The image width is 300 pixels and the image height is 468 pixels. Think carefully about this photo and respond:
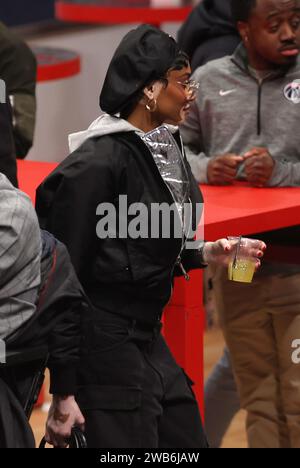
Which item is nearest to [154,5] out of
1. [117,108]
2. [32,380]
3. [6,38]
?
[6,38]

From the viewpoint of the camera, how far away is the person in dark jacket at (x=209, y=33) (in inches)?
179

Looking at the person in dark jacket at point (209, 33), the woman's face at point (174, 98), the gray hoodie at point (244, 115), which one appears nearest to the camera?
the woman's face at point (174, 98)

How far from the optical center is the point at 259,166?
3.96 metres

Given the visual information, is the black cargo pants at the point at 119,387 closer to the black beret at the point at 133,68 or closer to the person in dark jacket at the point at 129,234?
the person in dark jacket at the point at 129,234

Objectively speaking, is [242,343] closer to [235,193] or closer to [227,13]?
[235,193]

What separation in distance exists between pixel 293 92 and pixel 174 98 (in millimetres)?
802

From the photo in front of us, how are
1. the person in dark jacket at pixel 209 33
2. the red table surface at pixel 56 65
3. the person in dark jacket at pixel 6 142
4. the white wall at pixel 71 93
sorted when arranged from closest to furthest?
the person in dark jacket at pixel 6 142 < the person in dark jacket at pixel 209 33 < the red table surface at pixel 56 65 < the white wall at pixel 71 93

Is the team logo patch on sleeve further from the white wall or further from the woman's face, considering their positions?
the white wall

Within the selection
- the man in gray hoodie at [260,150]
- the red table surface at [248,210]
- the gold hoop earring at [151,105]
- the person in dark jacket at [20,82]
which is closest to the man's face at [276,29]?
the man in gray hoodie at [260,150]

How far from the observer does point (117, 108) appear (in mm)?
3230

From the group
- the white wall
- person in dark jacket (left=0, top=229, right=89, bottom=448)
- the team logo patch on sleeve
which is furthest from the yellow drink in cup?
the white wall

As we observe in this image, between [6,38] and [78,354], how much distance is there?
1.90 metres

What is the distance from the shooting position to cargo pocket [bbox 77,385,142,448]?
3172 mm

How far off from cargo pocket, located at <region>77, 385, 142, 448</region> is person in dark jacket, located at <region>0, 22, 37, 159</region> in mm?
1545
